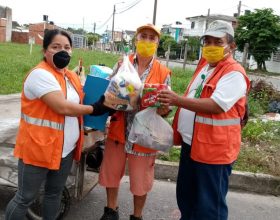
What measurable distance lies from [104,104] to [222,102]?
2.67ft

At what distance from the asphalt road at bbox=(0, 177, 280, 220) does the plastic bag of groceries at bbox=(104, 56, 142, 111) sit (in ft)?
4.46

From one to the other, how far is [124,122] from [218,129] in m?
0.82

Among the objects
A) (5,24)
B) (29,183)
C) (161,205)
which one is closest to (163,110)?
(29,183)

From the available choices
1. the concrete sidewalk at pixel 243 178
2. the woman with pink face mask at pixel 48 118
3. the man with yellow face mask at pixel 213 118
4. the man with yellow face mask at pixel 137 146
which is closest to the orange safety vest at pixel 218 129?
the man with yellow face mask at pixel 213 118

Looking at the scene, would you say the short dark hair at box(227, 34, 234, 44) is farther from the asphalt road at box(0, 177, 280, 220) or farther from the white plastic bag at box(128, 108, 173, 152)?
the asphalt road at box(0, 177, 280, 220)

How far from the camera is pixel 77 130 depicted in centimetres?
279

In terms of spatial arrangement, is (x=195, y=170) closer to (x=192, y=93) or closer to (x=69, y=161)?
(x=192, y=93)

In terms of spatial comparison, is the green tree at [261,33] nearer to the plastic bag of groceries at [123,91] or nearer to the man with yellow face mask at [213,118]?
the man with yellow face mask at [213,118]

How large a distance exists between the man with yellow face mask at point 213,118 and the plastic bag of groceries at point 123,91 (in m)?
0.20

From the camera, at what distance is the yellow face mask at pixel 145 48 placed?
10.2 feet

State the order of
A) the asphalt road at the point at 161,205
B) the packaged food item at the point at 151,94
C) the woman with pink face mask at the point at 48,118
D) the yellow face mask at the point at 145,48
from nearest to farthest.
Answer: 1. the woman with pink face mask at the point at 48,118
2. the packaged food item at the point at 151,94
3. the yellow face mask at the point at 145,48
4. the asphalt road at the point at 161,205

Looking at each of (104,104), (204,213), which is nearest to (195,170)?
(204,213)

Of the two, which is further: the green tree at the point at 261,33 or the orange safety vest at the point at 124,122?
the green tree at the point at 261,33

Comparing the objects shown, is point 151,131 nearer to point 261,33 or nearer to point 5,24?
point 261,33
